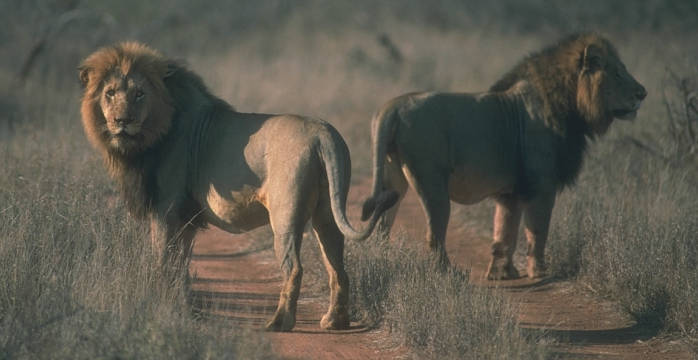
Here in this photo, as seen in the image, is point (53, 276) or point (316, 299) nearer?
point (53, 276)

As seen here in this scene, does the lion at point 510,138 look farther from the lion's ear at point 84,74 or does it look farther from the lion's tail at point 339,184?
the lion's ear at point 84,74

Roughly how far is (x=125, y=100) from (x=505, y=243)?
3.13 metres

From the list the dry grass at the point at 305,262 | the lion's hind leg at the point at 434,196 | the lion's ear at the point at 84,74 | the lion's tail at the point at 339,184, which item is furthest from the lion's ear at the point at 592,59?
the lion's ear at the point at 84,74

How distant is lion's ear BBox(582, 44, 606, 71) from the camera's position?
717 centimetres

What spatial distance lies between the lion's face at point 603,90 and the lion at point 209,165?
8.15ft

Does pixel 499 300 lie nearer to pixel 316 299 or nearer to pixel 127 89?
pixel 316 299

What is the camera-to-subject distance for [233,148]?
5.54 meters

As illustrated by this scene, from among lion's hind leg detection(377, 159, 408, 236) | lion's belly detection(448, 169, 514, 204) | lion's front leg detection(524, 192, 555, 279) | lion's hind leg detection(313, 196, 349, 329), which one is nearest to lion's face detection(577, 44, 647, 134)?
lion's front leg detection(524, 192, 555, 279)

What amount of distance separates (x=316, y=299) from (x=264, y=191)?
4.43ft

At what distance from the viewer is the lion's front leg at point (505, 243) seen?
722 centimetres

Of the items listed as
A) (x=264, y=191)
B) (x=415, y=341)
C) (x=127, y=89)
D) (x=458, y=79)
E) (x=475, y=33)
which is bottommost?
(x=415, y=341)

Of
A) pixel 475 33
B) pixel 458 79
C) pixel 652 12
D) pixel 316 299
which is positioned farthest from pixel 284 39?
pixel 316 299

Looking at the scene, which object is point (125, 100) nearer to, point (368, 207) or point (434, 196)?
point (368, 207)

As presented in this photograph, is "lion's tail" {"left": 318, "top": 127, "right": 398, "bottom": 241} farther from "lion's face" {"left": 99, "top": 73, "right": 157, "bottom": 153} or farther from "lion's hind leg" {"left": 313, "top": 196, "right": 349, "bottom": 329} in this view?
"lion's face" {"left": 99, "top": 73, "right": 157, "bottom": 153}
